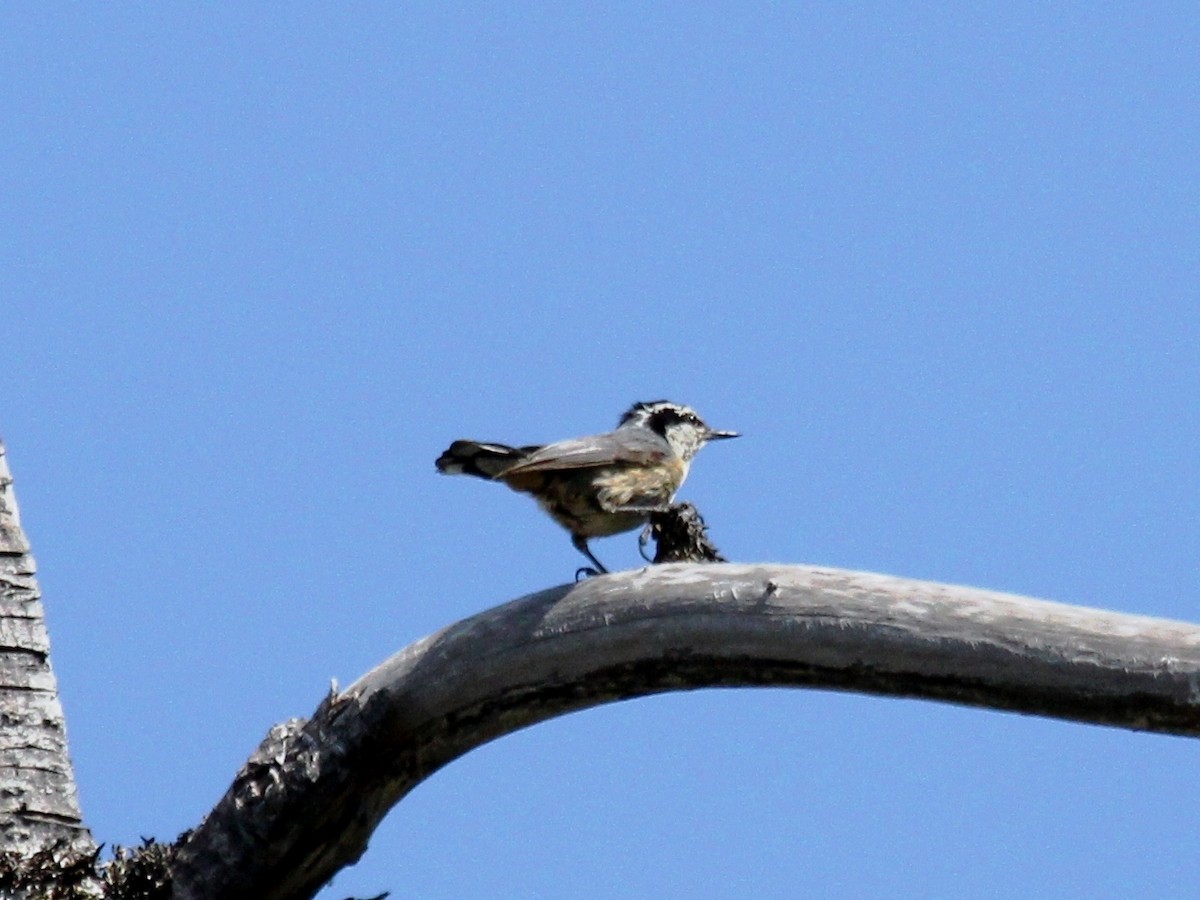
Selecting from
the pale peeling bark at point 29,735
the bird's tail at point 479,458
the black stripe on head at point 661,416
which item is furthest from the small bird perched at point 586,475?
the pale peeling bark at point 29,735

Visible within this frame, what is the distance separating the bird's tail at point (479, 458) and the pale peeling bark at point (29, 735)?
1.63 meters

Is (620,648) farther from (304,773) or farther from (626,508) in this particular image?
(626,508)

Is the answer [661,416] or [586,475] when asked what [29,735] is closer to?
[586,475]

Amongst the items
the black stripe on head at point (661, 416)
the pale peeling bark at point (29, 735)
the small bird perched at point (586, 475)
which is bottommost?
the pale peeling bark at point (29, 735)

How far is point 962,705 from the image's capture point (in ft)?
15.1

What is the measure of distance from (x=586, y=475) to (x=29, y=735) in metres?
2.27

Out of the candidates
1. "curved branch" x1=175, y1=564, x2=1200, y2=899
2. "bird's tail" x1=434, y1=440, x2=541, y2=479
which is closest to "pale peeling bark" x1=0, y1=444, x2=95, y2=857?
"curved branch" x1=175, y1=564, x2=1200, y2=899

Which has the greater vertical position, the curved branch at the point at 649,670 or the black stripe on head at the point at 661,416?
the black stripe on head at the point at 661,416

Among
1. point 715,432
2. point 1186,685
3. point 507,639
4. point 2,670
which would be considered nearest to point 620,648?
point 507,639

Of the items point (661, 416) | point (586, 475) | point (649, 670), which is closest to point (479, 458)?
point (586, 475)

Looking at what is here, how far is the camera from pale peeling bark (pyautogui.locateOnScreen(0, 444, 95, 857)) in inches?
207

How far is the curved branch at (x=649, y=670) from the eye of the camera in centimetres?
441

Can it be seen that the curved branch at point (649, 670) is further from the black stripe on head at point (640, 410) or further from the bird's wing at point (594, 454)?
the black stripe on head at point (640, 410)

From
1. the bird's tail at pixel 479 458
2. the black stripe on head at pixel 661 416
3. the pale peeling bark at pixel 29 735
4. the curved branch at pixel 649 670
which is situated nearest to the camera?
the curved branch at pixel 649 670
